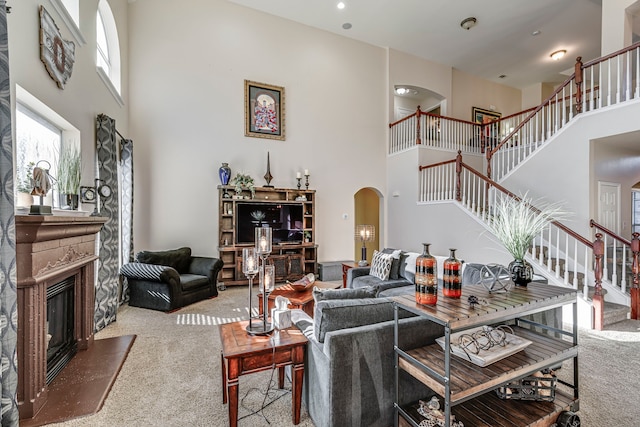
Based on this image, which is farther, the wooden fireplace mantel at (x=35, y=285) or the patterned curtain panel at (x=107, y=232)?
the patterned curtain panel at (x=107, y=232)

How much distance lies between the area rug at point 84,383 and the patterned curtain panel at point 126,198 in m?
1.91

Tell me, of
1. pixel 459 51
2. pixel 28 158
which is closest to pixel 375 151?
pixel 459 51

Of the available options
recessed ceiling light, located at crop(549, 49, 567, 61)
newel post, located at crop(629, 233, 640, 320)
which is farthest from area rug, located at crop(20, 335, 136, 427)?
recessed ceiling light, located at crop(549, 49, 567, 61)

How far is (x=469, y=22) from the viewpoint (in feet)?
21.5

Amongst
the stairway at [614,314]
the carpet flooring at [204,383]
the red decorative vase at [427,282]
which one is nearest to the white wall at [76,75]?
the carpet flooring at [204,383]

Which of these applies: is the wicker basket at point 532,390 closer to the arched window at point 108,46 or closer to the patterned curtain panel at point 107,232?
the patterned curtain panel at point 107,232

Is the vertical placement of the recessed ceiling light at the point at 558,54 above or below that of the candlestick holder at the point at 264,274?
above

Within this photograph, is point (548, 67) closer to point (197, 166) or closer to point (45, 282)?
point (197, 166)

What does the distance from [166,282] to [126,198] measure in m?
1.68

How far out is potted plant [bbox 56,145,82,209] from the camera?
9.18ft

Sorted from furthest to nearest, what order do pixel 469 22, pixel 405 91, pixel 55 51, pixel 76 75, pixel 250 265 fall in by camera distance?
pixel 405 91
pixel 469 22
pixel 76 75
pixel 55 51
pixel 250 265

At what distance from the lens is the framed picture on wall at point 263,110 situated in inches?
244

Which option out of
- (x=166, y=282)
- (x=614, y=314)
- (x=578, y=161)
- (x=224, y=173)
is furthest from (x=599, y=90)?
(x=166, y=282)

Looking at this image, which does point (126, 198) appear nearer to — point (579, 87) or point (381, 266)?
point (381, 266)
